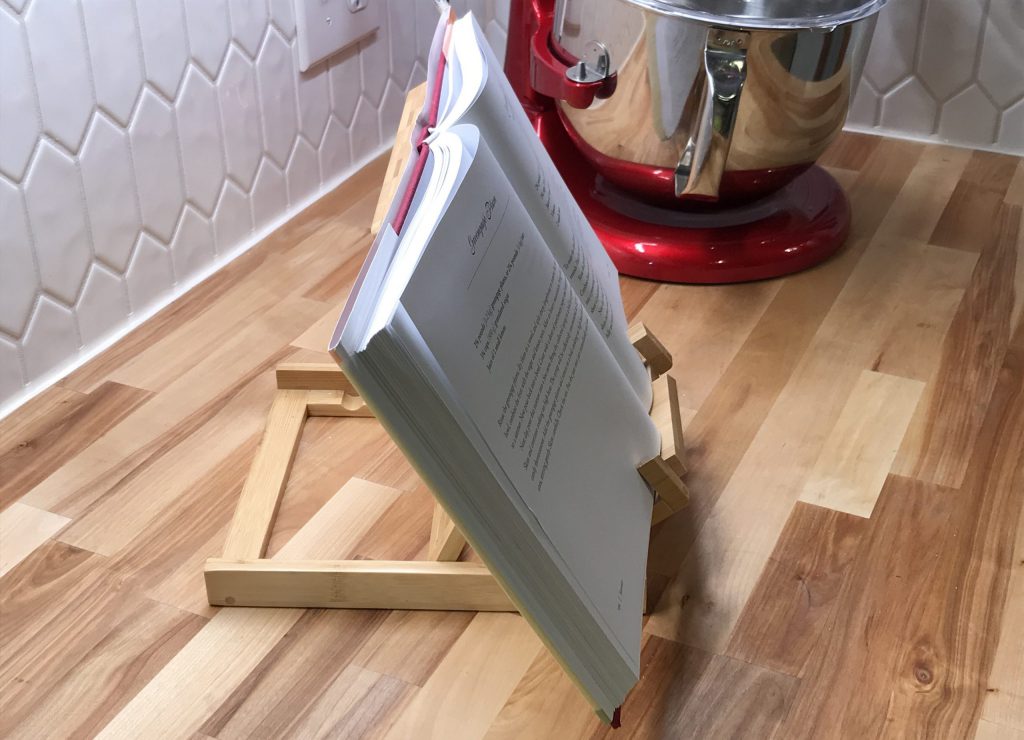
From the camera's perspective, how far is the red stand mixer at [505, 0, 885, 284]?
3.40 feet

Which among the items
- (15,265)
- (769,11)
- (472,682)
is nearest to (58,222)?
(15,265)

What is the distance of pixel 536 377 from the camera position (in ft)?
2.09

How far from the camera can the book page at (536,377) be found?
57cm

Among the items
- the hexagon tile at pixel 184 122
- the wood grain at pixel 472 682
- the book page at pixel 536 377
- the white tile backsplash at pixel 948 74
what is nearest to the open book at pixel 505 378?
the book page at pixel 536 377

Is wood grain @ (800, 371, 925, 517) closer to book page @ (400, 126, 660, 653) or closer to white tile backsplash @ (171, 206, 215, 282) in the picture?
book page @ (400, 126, 660, 653)

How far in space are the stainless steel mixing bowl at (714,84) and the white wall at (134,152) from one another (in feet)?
1.03

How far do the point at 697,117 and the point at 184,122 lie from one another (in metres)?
0.48

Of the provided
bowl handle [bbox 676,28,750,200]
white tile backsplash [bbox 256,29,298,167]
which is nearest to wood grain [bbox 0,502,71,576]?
white tile backsplash [bbox 256,29,298,167]

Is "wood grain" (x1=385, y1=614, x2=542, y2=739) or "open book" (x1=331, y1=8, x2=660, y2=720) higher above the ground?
"open book" (x1=331, y1=8, x2=660, y2=720)

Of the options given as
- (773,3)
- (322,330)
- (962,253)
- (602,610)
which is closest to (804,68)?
(773,3)

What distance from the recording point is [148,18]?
1.03 m

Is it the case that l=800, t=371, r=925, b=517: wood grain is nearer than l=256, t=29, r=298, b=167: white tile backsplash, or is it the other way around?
l=800, t=371, r=925, b=517: wood grain

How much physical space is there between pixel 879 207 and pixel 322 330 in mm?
657

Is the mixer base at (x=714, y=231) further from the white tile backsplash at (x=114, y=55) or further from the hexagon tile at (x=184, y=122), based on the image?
the white tile backsplash at (x=114, y=55)
